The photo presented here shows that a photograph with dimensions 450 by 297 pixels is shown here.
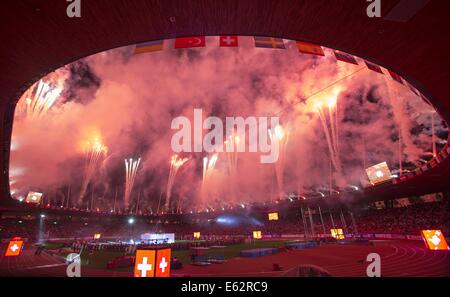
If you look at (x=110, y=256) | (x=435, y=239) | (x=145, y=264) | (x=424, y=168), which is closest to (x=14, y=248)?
(x=110, y=256)

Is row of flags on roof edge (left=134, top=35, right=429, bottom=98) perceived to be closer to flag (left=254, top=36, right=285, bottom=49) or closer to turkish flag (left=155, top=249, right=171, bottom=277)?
flag (left=254, top=36, right=285, bottom=49)

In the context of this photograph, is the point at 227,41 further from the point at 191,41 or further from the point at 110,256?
the point at 110,256

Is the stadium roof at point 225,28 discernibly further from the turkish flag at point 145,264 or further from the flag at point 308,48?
the turkish flag at point 145,264

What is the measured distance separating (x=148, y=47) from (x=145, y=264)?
7895 mm

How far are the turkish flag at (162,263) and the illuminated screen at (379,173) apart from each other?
32.5 m

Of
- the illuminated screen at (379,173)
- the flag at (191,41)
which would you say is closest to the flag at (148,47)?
the flag at (191,41)

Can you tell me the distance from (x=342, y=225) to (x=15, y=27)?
160 feet

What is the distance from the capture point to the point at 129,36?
9727 millimetres

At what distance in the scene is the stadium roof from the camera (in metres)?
8.17

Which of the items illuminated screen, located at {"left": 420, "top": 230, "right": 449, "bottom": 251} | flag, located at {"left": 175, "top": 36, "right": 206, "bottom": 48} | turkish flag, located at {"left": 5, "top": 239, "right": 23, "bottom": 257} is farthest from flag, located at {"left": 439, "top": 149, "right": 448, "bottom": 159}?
turkish flag, located at {"left": 5, "top": 239, "right": 23, "bottom": 257}

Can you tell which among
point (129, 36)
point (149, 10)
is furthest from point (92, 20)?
point (149, 10)
